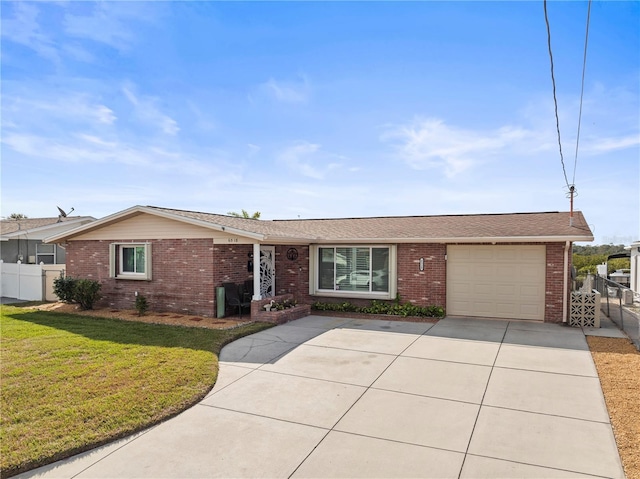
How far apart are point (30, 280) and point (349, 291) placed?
40.5 ft

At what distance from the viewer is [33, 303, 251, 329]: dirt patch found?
10.6m

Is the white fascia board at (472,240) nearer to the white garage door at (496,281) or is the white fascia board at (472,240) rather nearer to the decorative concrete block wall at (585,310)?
the white garage door at (496,281)

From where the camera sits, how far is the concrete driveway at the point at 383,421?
12.4 feet

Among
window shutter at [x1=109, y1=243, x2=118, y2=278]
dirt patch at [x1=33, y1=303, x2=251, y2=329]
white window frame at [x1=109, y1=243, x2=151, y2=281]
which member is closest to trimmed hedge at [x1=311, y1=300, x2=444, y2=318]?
dirt patch at [x1=33, y1=303, x2=251, y2=329]

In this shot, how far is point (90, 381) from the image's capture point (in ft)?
19.5

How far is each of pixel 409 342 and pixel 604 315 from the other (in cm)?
783

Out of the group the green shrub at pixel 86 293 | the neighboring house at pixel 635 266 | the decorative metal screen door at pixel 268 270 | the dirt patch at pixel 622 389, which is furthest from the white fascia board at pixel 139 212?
the neighboring house at pixel 635 266

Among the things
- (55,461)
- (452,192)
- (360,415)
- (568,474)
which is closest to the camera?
(568,474)

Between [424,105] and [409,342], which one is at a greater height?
[424,105]

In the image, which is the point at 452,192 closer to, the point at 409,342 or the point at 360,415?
the point at 409,342

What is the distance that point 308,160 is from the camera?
16.7 meters

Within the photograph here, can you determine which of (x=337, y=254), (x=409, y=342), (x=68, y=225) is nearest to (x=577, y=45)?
(x=409, y=342)

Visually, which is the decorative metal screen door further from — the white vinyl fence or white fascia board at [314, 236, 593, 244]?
the white vinyl fence

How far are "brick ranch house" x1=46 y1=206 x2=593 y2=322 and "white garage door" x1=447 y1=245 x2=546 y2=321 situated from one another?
0.03 m
